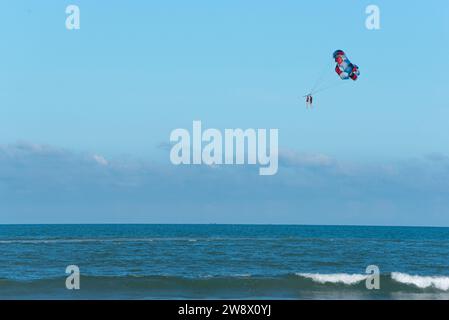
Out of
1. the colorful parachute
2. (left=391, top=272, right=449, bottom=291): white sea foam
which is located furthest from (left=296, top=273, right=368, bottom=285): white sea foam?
the colorful parachute

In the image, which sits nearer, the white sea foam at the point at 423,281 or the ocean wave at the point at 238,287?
the ocean wave at the point at 238,287

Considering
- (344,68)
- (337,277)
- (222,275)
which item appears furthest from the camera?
(222,275)

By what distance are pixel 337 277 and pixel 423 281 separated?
336 cm

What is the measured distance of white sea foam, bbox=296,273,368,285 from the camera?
27.6 metres

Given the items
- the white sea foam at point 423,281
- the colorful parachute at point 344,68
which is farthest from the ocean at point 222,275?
the colorful parachute at point 344,68

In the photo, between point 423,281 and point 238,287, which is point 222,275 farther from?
point 423,281

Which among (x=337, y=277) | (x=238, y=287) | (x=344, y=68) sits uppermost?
(x=344, y=68)

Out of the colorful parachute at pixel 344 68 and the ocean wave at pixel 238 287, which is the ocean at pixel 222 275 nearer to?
the ocean wave at pixel 238 287

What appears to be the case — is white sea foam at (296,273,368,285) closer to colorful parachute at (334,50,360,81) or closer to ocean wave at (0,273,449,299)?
ocean wave at (0,273,449,299)

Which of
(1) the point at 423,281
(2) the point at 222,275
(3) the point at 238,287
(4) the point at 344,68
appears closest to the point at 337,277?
(1) the point at 423,281

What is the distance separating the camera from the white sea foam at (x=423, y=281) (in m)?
27.1

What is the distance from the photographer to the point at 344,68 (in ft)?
86.8

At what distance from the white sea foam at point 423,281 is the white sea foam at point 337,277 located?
136cm
